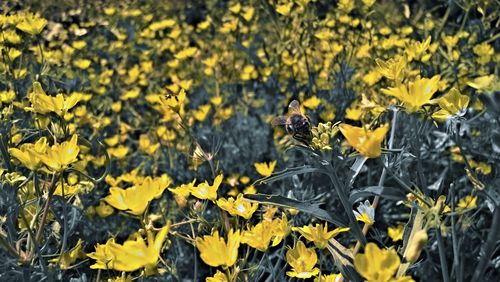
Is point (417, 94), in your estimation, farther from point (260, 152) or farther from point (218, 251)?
point (260, 152)

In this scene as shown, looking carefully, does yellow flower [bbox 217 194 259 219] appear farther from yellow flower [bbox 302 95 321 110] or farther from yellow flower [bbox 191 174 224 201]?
yellow flower [bbox 302 95 321 110]

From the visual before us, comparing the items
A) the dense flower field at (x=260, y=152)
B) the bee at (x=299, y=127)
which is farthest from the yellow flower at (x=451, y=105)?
the bee at (x=299, y=127)

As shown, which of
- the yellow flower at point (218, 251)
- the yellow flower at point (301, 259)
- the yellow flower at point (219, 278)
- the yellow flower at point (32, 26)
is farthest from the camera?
the yellow flower at point (32, 26)

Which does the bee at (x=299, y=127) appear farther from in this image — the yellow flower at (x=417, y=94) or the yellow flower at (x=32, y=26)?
the yellow flower at (x=32, y=26)

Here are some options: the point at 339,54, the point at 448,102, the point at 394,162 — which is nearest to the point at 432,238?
the point at 394,162

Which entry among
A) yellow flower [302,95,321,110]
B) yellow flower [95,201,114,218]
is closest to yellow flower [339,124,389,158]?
yellow flower [95,201,114,218]

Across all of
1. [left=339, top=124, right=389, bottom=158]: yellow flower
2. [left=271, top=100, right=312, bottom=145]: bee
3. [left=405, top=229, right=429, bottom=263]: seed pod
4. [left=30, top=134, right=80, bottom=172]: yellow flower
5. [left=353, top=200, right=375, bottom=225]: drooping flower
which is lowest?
[left=353, top=200, right=375, bottom=225]: drooping flower
